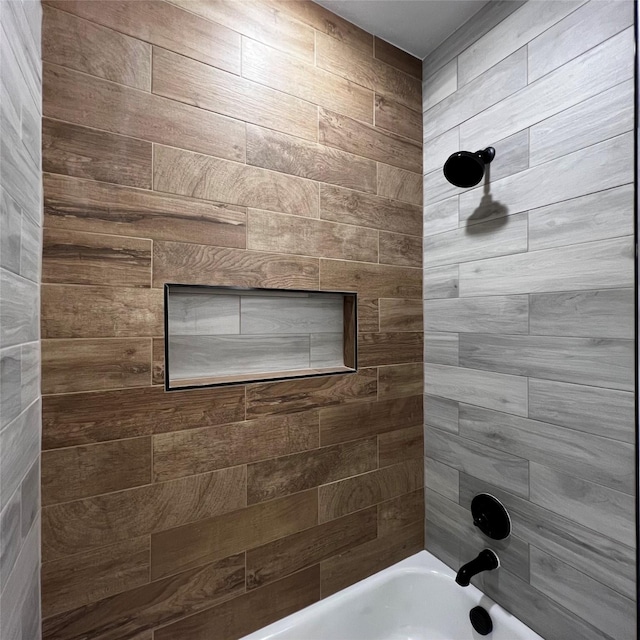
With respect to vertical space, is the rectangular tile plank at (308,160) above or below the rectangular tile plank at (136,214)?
above

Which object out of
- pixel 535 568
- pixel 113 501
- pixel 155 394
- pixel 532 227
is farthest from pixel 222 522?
pixel 532 227

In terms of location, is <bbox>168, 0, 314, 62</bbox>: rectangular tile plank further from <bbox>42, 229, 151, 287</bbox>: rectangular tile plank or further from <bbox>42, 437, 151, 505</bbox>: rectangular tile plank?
<bbox>42, 437, 151, 505</bbox>: rectangular tile plank

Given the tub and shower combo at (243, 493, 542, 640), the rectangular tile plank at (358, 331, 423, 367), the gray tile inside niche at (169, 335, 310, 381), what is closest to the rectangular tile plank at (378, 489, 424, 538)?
the tub and shower combo at (243, 493, 542, 640)

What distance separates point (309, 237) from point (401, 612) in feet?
4.90

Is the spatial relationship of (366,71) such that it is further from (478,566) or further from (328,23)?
(478,566)

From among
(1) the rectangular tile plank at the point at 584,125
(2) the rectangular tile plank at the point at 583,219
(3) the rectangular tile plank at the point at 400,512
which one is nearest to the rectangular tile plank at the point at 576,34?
(1) the rectangular tile plank at the point at 584,125

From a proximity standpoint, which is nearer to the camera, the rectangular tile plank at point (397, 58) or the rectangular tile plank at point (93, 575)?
the rectangular tile plank at point (93, 575)

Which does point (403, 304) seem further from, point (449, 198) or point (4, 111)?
point (4, 111)

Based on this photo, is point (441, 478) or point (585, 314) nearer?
point (585, 314)

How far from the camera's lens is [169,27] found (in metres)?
1.08

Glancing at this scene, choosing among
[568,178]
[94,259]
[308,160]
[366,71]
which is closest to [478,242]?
[568,178]

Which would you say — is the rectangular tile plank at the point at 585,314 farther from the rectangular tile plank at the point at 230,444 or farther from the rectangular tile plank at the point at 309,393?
the rectangular tile plank at the point at 230,444

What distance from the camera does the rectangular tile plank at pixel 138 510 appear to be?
3.16 feet

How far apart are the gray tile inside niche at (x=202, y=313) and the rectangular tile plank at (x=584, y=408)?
1.01m
